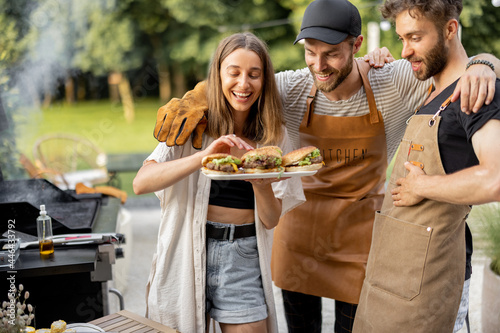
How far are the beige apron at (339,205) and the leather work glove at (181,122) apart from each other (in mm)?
636

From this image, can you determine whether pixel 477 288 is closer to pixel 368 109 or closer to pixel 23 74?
pixel 368 109

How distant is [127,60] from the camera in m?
16.4

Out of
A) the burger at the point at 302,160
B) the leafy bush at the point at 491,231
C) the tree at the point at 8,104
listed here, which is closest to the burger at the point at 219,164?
→ the burger at the point at 302,160

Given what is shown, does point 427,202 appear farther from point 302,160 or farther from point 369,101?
point 369,101

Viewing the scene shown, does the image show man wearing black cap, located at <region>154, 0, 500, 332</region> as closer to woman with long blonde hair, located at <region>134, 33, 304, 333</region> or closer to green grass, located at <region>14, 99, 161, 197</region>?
woman with long blonde hair, located at <region>134, 33, 304, 333</region>

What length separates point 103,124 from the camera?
16375 mm

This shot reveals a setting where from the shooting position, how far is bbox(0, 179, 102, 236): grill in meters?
2.68

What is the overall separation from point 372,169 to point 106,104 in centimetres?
1586

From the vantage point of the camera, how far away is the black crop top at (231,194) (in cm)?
219

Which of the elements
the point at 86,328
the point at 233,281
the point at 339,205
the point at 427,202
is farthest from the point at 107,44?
the point at 427,202

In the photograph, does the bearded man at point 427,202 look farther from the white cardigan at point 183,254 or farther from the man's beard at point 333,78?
the white cardigan at point 183,254

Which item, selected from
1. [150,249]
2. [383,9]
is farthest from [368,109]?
[150,249]

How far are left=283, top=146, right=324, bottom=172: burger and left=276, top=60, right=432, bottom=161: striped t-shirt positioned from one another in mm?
449

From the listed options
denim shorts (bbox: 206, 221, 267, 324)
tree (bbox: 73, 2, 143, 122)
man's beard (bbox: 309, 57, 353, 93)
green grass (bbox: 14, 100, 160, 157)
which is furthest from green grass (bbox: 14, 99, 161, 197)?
denim shorts (bbox: 206, 221, 267, 324)
